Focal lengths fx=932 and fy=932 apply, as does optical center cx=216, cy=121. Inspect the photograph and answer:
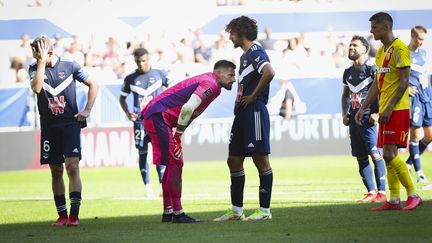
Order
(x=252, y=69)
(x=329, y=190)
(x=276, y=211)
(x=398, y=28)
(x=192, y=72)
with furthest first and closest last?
(x=398, y=28), (x=192, y=72), (x=329, y=190), (x=276, y=211), (x=252, y=69)

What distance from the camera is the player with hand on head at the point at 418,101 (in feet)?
54.4

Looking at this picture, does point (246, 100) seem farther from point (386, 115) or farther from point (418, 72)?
point (418, 72)

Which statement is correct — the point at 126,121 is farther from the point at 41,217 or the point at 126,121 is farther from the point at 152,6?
the point at 41,217

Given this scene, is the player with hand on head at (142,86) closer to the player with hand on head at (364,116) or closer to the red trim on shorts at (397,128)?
the player with hand on head at (364,116)

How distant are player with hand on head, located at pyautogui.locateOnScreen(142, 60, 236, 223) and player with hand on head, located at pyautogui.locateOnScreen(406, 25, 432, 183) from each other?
6.41 metres

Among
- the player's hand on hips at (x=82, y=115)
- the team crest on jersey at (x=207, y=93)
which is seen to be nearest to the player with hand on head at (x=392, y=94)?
the team crest on jersey at (x=207, y=93)

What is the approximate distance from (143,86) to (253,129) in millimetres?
6578

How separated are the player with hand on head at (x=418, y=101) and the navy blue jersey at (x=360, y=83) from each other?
9.14ft

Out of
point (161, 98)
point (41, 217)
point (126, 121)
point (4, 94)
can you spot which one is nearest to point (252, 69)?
point (161, 98)

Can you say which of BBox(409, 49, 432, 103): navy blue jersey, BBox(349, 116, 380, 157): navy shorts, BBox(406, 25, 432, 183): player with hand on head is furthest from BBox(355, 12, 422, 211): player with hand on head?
BBox(409, 49, 432, 103): navy blue jersey

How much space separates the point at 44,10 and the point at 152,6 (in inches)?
137

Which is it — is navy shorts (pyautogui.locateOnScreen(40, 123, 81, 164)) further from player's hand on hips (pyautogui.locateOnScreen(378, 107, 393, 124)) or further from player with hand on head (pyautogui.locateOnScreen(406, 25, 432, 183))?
player with hand on head (pyautogui.locateOnScreen(406, 25, 432, 183))

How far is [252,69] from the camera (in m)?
10.7

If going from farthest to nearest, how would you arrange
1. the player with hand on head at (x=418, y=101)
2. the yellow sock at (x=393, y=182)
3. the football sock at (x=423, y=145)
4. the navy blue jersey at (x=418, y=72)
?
1. the football sock at (x=423, y=145)
2. the navy blue jersey at (x=418, y=72)
3. the player with hand on head at (x=418, y=101)
4. the yellow sock at (x=393, y=182)
